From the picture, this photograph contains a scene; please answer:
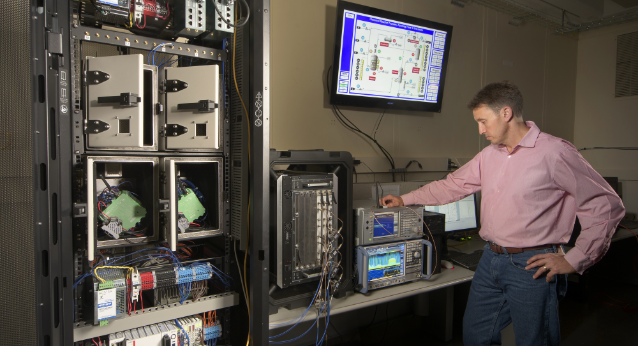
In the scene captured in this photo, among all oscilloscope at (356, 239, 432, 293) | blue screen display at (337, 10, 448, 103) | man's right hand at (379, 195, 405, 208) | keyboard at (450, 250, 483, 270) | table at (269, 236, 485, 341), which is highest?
blue screen display at (337, 10, 448, 103)

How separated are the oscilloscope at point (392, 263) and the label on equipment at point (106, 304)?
A: 100 cm

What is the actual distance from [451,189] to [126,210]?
1.58 meters

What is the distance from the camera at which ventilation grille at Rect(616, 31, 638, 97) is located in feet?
12.6

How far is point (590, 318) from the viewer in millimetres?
2982

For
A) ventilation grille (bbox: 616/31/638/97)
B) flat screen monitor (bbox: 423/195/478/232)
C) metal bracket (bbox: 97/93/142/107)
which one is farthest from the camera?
ventilation grille (bbox: 616/31/638/97)

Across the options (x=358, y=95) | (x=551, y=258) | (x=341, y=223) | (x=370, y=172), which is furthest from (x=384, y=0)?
(x=551, y=258)

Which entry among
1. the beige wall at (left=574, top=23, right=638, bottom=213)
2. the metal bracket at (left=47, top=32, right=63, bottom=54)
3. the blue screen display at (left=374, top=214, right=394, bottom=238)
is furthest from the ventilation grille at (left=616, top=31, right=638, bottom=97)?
the metal bracket at (left=47, top=32, right=63, bottom=54)

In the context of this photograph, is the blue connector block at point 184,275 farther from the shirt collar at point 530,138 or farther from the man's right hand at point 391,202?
the shirt collar at point 530,138

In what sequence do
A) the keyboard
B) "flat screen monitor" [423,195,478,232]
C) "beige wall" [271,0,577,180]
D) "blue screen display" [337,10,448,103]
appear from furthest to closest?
"flat screen monitor" [423,195,478,232] → "blue screen display" [337,10,448,103] → "beige wall" [271,0,577,180] → the keyboard

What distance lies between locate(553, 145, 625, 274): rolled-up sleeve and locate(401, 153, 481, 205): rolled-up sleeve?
1.47 ft

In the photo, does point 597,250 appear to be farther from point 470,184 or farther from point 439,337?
point 439,337

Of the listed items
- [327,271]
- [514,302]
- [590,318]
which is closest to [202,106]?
[327,271]

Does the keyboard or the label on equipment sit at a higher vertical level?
the label on equipment

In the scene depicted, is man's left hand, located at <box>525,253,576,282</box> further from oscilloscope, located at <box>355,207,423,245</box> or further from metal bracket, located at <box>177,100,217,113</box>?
metal bracket, located at <box>177,100,217,113</box>
